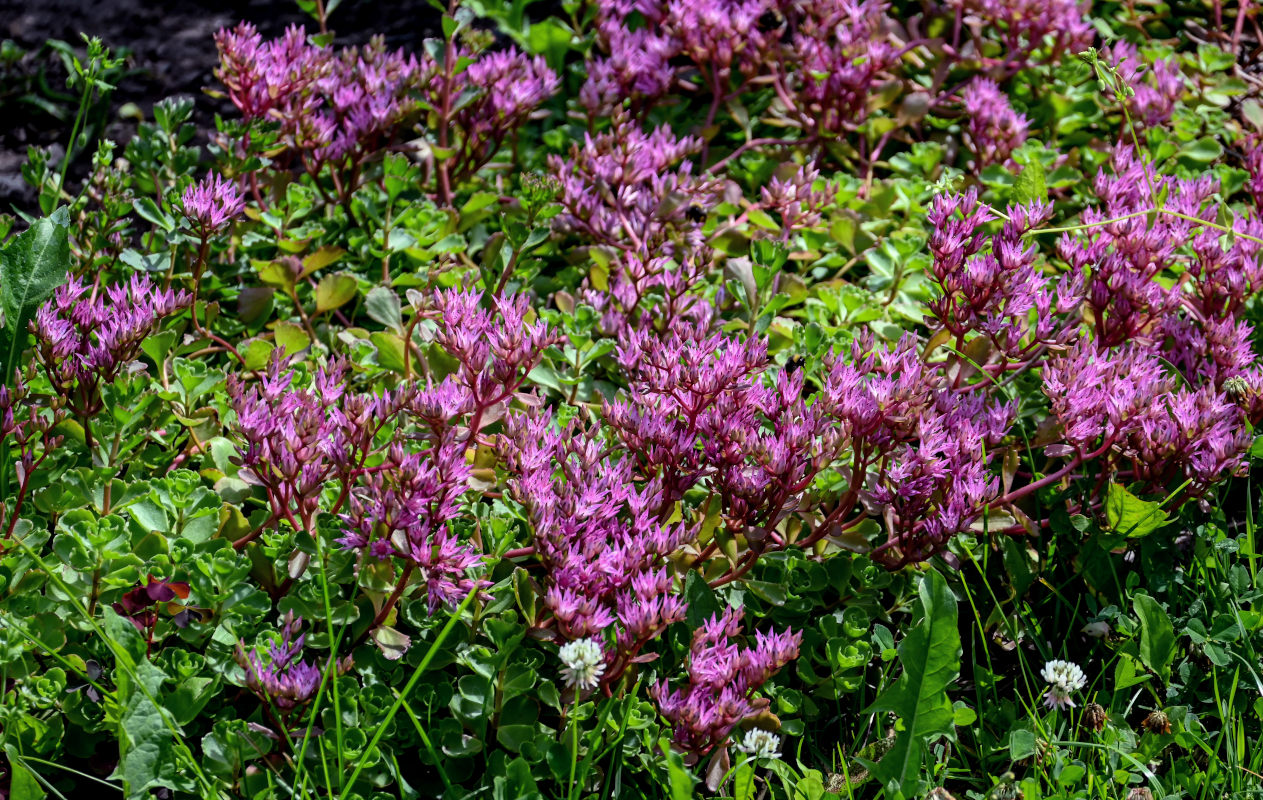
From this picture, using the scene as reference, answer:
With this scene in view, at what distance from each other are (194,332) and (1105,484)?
2.23 m

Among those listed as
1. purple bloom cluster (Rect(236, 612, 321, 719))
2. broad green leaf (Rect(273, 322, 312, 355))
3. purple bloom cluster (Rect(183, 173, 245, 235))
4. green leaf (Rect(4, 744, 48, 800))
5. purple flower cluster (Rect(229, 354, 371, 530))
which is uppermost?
purple bloom cluster (Rect(183, 173, 245, 235))

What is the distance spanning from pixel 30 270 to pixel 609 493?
4.29ft

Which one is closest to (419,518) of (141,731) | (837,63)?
(141,731)

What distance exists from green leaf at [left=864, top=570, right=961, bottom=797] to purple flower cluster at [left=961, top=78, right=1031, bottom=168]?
187 centimetres

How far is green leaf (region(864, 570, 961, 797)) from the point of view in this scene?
2.10 m

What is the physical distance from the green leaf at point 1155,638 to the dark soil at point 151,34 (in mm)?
3073

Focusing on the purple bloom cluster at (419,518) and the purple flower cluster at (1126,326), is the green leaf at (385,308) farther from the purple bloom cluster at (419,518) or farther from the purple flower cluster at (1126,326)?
the purple flower cluster at (1126,326)

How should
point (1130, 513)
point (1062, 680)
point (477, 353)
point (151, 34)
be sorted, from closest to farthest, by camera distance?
1. point (1062, 680)
2. point (477, 353)
3. point (1130, 513)
4. point (151, 34)

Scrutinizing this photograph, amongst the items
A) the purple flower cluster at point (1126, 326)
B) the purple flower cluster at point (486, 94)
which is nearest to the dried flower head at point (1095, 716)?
the purple flower cluster at point (1126, 326)

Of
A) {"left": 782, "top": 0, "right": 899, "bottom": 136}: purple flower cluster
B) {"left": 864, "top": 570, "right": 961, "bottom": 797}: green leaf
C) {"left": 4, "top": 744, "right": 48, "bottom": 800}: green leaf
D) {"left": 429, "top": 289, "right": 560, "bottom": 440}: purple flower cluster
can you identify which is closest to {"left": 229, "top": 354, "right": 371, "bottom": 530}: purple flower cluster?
{"left": 429, "top": 289, "right": 560, "bottom": 440}: purple flower cluster

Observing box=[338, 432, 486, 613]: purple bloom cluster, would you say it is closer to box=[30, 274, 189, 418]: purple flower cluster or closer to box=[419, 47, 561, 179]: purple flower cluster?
box=[30, 274, 189, 418]: purple flower cluster

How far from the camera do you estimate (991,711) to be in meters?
2.35

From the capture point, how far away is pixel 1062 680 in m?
2.18

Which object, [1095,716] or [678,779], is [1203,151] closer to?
[1095,716]
